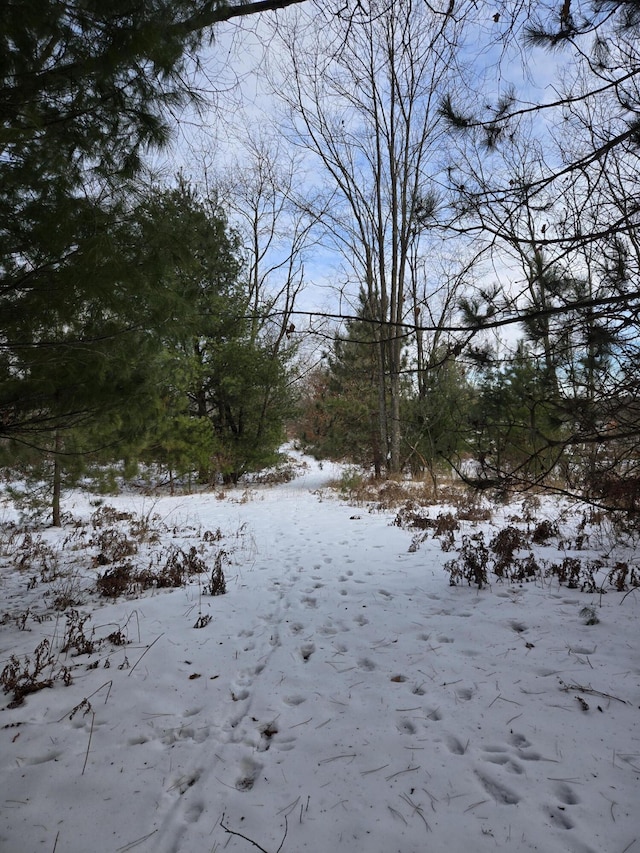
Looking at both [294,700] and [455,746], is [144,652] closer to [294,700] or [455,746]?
[294,700]

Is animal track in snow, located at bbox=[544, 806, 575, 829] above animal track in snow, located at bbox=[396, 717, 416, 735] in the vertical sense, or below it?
above

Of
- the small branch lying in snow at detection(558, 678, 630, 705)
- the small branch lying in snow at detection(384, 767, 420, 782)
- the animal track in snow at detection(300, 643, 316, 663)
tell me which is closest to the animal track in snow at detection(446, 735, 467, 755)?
the small branch lying in snow at detection(384, 767, 420, 782)

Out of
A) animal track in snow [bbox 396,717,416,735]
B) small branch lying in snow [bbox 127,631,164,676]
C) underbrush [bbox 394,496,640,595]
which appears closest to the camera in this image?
animal track in snow [bbox 396,717,416,735]

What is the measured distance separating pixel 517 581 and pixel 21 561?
640cm

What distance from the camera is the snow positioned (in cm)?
172

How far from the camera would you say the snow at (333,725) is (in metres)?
1.72

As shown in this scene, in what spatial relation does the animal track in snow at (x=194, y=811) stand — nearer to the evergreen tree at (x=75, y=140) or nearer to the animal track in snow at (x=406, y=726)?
the animal track in snow at (x=406, y=726)

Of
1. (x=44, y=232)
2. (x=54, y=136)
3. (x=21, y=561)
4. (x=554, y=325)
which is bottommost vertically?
(x=21, y=561)

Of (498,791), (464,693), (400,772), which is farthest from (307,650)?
(498,791)

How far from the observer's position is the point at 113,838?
1701mm

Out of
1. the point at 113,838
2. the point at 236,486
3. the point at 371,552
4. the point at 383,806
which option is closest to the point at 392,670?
the point at 383,806

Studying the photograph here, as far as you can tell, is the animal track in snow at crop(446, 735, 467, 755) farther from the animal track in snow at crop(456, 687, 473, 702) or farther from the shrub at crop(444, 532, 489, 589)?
the shrub at crop(444, 532, 489, 589)

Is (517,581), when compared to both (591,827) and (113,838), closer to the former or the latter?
(591,827)

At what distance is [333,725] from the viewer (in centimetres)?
237
